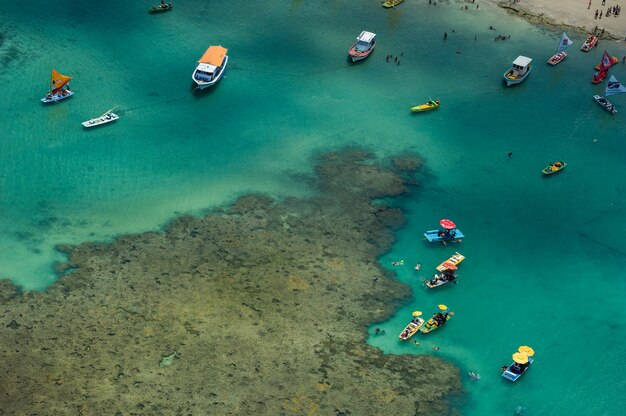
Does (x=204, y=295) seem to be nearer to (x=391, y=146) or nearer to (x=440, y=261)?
(x=440, y=261)

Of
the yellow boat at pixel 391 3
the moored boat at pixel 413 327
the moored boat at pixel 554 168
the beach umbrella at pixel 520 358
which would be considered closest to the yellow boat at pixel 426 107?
the moored boat at pixel 554 168

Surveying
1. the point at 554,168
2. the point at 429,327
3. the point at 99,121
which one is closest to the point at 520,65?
the point at 554,168

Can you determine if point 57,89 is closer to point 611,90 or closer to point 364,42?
point 364,42

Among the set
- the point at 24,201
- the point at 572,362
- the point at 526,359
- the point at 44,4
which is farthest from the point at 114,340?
the point at 44,4

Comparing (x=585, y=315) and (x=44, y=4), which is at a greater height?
(x=44, y=4)

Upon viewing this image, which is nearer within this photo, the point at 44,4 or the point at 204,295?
the point at 204,295

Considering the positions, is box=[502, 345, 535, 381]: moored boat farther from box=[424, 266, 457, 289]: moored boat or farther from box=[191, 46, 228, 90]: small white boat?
box=[191, 46, 228, 90]: small white boat

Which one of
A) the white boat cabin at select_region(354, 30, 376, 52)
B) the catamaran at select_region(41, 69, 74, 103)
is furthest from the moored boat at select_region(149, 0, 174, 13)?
the white boat cabin at select_region(354, 30, 376, 52)

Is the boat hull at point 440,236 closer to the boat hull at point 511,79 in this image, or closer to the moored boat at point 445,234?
the moored boat at point 445,234
